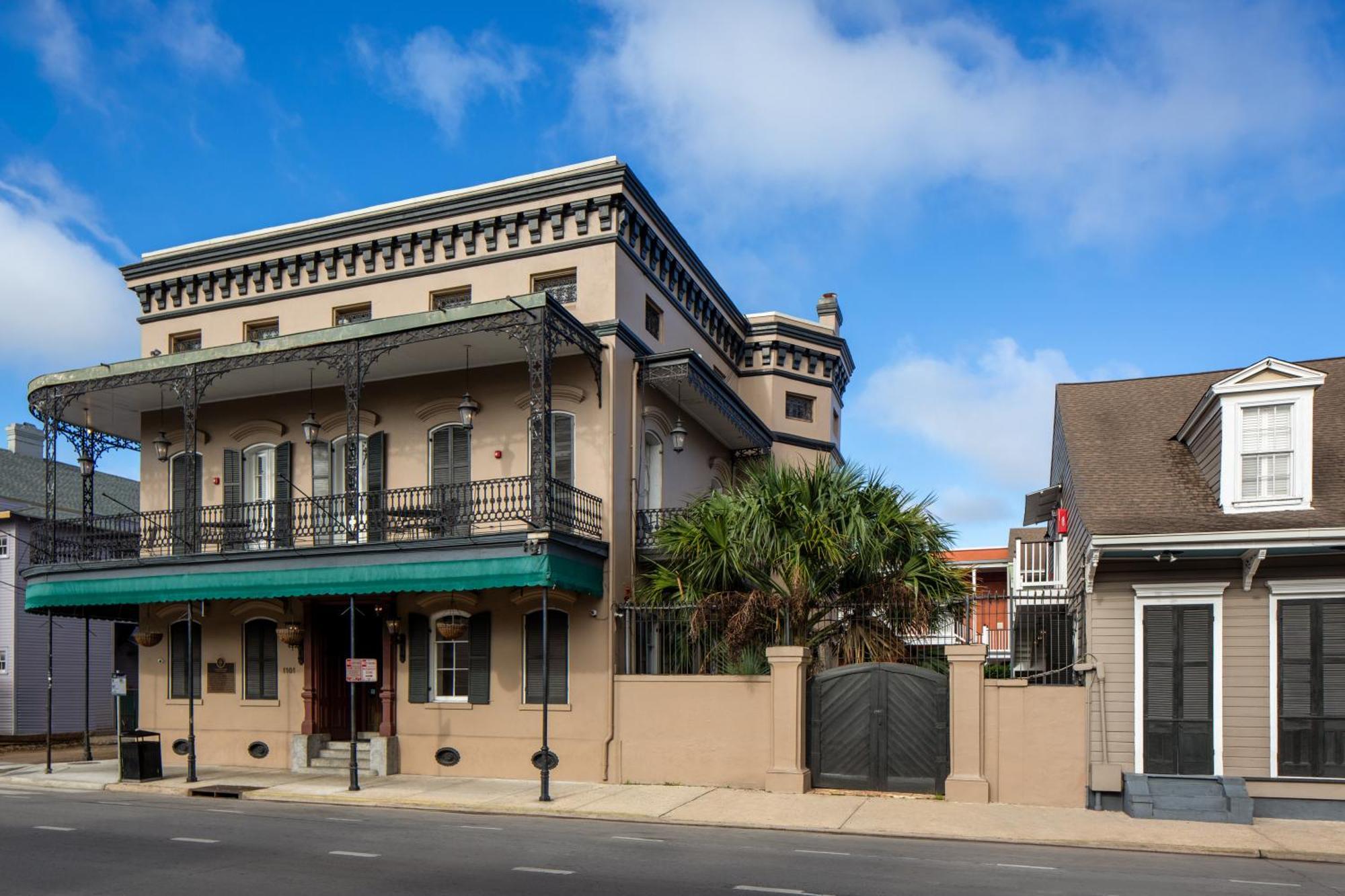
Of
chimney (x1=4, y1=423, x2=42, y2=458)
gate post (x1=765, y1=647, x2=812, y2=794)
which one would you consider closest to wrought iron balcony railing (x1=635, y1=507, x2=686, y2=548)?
gate post (x1=765, y1=647, x2=812, y2=794)

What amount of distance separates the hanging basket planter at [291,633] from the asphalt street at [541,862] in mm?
5287

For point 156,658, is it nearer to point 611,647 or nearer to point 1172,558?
point 611,647

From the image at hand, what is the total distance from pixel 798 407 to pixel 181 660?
15.4 meters

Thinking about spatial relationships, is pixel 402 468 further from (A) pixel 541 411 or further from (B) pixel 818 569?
(B) pixel 818 569

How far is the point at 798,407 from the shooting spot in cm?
2786

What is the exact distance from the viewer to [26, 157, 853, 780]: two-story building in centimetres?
1750

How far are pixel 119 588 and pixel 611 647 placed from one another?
901cm

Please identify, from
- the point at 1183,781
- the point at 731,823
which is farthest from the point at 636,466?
the point at 1183,781

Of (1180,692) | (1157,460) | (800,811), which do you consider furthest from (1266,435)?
(800,811)

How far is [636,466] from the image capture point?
62.9ft

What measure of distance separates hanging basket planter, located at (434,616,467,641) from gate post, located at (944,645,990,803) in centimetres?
787

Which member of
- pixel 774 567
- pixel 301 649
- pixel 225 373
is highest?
pixel 225 373

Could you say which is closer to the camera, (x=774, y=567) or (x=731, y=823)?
(x=731, y=823)

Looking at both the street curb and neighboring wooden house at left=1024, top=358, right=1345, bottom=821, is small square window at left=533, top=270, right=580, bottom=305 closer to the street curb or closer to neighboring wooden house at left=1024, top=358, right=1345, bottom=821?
the street curb
